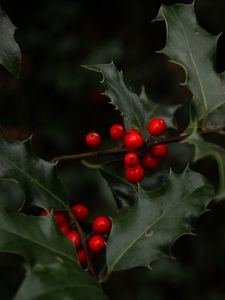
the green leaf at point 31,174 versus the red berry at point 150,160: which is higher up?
the green leaf at point 31,174

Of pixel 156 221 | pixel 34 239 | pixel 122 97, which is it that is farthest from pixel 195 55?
pixel 34 239

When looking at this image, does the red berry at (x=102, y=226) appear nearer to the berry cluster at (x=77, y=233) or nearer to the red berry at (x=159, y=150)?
the berry cluster at (x=77, y=233)

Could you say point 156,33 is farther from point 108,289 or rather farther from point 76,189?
point 108,289

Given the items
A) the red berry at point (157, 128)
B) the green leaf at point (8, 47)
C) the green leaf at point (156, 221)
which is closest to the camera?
the green leaf at point (156, 221)

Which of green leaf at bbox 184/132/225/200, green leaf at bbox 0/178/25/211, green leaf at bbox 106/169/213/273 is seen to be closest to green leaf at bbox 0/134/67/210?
green leaf at bbox 106/169/213/273

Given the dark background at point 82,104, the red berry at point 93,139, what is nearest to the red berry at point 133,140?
the red berry at point 93,139

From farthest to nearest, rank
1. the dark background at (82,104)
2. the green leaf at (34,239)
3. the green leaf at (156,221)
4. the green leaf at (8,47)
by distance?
the dark background at (82,104) → the green leaf at (8,47) → the green leaf at (156,221) → the green leaf at (34,239)
